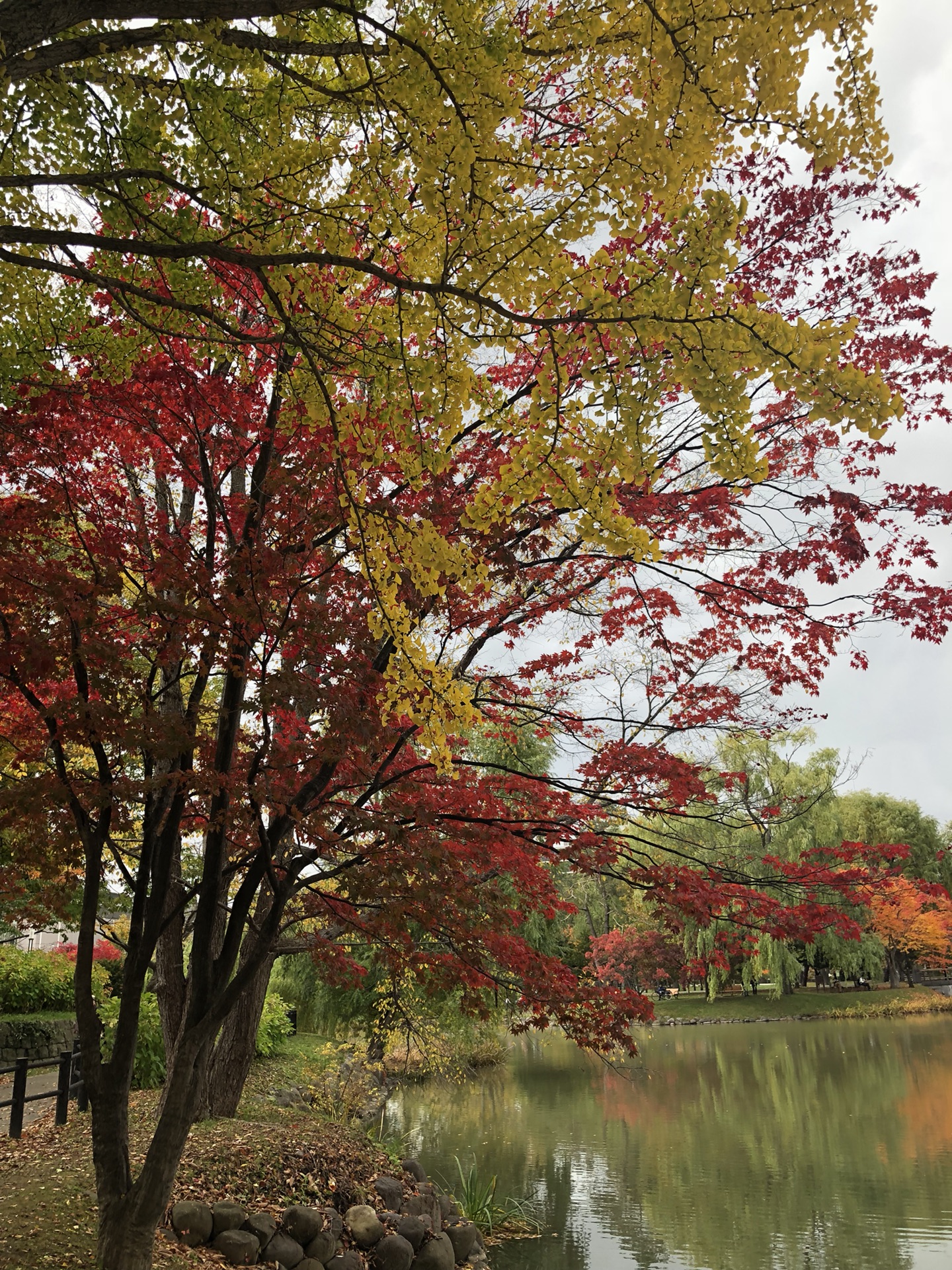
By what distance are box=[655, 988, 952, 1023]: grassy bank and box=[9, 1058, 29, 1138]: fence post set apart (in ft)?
76.8

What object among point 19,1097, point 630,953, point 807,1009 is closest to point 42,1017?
point 19,1097

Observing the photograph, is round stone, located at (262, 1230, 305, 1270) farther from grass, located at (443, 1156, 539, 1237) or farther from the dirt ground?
grass, located at (443, 1156, 539, 1237)

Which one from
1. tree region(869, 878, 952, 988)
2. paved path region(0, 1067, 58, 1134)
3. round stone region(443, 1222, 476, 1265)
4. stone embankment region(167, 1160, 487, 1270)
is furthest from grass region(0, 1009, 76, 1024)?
tree region(869, 878, 952, 988)

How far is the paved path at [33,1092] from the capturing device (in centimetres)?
778

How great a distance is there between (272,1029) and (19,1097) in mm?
6613

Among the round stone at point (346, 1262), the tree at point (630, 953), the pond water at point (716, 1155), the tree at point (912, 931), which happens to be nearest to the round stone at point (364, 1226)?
the round stone at point (346, 1262)

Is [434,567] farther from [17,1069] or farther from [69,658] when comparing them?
[17,1069]

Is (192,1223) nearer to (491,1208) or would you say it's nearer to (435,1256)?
(435,1256)

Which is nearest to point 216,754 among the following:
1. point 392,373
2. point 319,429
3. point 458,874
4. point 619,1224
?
point 458,874

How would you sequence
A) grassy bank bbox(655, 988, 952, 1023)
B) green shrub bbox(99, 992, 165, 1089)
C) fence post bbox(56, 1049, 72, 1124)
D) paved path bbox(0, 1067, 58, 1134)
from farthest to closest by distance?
grassy bank bbox(655, 988, 952, 1023) < green shrub bbox(99, 992, 165, 1089) < paved path bbox(0, 1067, 58, 1134) < fence post bbox(56, 1049, 72, 1124)

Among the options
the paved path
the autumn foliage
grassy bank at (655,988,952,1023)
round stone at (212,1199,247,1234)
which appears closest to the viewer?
round stone at (212,1199,247,1234)

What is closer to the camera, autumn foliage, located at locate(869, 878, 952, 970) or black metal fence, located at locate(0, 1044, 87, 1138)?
black metal fence, located at locate(0, 1044, 87, 1138)

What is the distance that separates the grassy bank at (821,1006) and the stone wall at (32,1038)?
67.6 feet

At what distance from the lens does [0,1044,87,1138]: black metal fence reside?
6.44 meters
